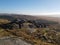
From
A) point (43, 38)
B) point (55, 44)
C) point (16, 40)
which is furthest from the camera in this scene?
point (43, 38)

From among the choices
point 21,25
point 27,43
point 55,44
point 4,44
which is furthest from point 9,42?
point 21,25

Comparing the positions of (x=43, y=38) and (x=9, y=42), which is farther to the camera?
(x=43, y=38)

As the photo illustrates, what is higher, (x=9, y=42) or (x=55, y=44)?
(x=9, y=42)

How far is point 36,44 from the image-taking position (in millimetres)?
8398

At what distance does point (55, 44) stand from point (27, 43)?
3.05m

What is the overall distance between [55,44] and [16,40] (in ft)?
11.3

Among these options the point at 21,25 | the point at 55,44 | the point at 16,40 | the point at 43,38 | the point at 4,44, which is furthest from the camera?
the point at 21,25

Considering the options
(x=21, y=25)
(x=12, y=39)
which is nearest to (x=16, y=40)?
(x=12, y=39)

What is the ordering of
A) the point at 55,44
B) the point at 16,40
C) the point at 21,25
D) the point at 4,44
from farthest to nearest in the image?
the point at 21,25 < the point at 55,44 < the point at 16,40 < the point at 4,44

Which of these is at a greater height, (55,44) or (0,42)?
(0,42)

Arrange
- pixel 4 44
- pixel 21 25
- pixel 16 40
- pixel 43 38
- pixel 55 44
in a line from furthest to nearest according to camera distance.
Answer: pixel 21 25
pixel 43 38
pixel 55 44
pixel 16 40
pixel 4 44

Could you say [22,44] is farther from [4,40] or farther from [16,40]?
[4,40]

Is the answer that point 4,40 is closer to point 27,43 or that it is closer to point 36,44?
point 27,43

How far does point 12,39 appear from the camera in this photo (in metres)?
8.14
